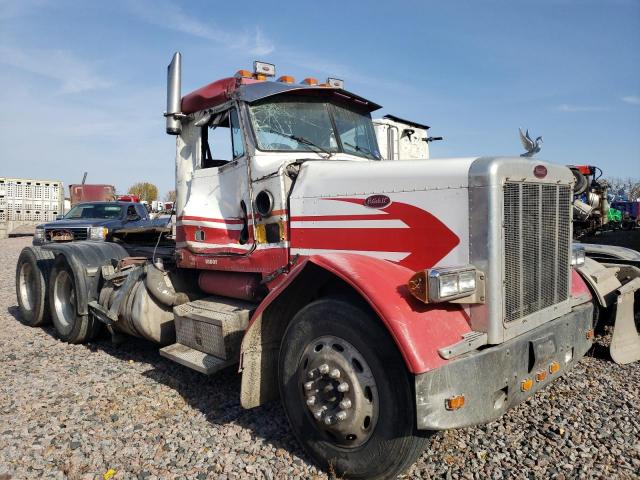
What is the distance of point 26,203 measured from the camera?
105 feet

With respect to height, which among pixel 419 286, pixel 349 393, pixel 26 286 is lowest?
pixel 349 393

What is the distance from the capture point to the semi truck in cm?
284

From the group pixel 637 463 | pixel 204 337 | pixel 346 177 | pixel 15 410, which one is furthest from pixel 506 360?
pixel 15 410

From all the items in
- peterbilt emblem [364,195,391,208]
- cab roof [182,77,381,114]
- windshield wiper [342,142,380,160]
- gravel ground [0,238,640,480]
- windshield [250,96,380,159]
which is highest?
cab roof [182,77,381,114]

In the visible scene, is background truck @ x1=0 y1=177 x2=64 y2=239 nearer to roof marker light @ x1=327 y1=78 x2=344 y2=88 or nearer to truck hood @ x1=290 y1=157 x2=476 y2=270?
roof marker light @ x1=327 y1=78 x2=344 y2=88

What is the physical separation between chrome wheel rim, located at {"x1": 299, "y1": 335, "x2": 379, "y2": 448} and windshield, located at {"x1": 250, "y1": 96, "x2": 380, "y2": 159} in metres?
1.93

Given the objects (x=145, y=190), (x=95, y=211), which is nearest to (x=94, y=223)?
(x=95, y=211)

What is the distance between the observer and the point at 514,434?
369 cm

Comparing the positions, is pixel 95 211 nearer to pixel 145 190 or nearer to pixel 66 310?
pixel 66 310

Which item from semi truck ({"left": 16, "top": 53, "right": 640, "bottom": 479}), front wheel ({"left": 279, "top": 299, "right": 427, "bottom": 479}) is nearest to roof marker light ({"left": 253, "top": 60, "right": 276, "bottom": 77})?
semi truck ({"left": 16, "top": 53, "right": 640, "bottom": 479})

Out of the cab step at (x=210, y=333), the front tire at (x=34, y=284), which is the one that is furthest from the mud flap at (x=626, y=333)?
the front tire at (x=34, y=284)

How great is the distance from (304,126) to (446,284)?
7.55 feet

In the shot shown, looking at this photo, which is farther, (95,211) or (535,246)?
(95,211)

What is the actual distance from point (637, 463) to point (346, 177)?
2.76m
